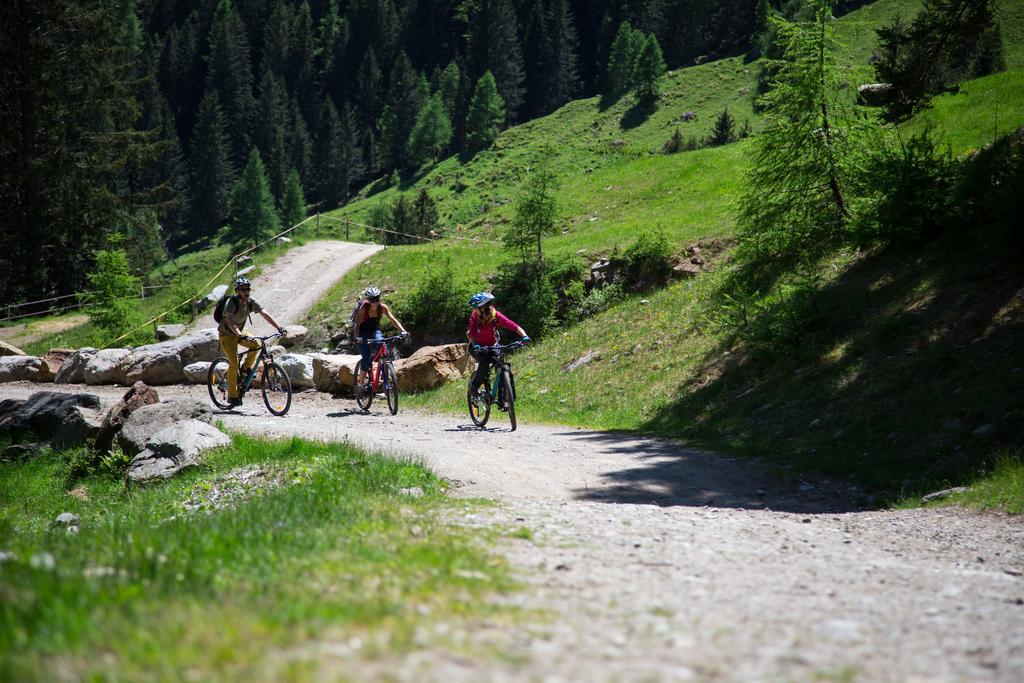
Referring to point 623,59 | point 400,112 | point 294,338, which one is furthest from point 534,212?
point 400,112

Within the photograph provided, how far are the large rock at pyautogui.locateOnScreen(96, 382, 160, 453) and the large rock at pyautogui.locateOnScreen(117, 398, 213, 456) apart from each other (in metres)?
0.56

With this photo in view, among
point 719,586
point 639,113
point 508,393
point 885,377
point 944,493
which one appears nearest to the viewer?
point 719,586

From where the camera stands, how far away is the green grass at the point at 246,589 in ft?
9.43

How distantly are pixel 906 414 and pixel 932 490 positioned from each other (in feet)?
6.59

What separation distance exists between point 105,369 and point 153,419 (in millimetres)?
12385

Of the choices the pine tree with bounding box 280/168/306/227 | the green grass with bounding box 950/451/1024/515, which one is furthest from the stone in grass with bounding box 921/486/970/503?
the pine tree with bounding box 280/168/306/227

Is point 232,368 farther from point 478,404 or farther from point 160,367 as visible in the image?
point 160,367

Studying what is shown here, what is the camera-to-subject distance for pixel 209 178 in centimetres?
11756

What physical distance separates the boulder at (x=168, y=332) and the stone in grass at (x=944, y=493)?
26.6 metres

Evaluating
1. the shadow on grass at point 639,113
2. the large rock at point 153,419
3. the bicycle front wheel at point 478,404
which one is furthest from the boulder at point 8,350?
the shadow on grass at point 639,113

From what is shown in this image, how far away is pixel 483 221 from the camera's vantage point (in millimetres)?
38062

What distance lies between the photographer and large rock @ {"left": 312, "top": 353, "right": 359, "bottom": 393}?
800 inches

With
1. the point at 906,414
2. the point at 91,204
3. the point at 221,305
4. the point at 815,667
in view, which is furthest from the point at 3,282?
the point at 815,667

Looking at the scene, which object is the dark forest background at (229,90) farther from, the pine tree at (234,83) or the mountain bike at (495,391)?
the mountain bike at (495,391)
